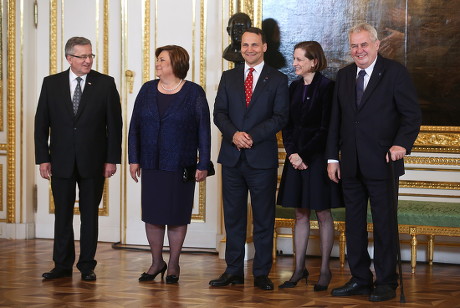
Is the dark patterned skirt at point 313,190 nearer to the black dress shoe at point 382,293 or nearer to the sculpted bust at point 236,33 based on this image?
the black dress shoe at point 382,293

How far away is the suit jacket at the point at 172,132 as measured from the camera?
5.41m

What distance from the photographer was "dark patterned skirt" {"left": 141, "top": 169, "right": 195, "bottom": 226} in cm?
543

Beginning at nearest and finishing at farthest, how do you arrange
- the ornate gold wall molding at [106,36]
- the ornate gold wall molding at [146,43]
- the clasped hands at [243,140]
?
the clasped hands at [243,140] < the ornate gold wall molding at [146,43] < the ornate gold wall molding at [106,36]

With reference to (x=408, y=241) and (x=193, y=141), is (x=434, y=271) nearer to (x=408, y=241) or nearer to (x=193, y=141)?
(x=408, y=241)

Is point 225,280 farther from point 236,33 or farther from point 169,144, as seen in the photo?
point 236,33


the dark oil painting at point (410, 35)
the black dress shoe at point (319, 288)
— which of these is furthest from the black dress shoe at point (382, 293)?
the dark oil painting at point (410, 35)

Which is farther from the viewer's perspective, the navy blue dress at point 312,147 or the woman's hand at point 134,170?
the woman's hand at point 134,170

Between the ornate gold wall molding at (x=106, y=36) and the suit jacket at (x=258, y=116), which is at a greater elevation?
the ornate gold wall molding at (x=106, y=36)

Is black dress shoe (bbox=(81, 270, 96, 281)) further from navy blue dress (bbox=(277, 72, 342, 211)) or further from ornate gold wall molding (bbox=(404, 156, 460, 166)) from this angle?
ornate gold wall molding (bbox=(404, 156, 460, 166))

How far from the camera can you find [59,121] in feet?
18.3

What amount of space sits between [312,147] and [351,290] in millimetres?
949

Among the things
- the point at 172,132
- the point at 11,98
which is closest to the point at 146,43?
the point at 11,98

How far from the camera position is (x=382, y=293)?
496 cm

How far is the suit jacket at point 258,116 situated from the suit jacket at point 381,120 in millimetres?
509
